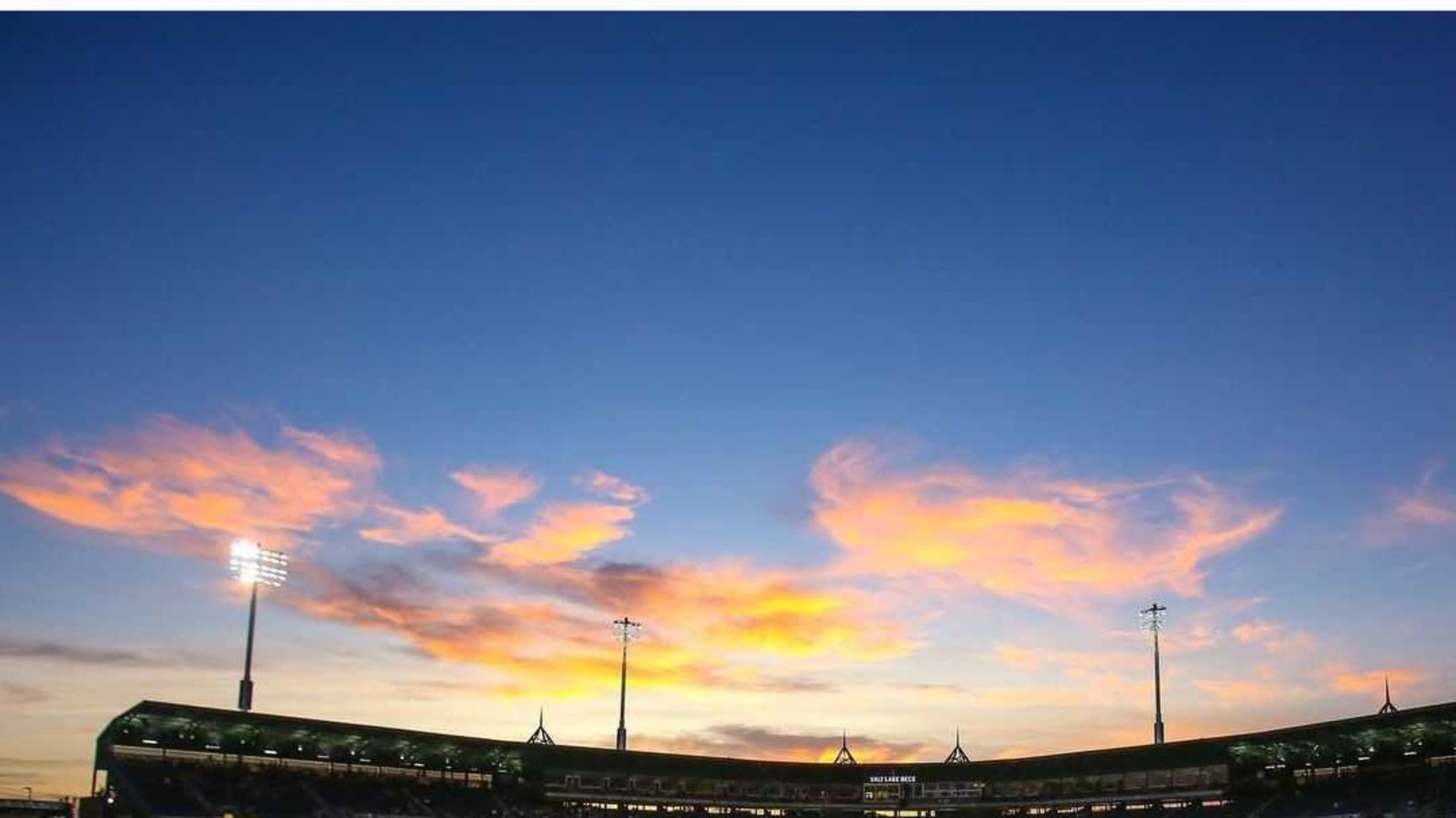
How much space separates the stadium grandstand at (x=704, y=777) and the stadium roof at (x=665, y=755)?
0.16 m

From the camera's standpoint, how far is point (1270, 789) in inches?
3676

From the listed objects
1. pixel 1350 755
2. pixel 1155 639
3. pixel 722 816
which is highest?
pixel 1155 639

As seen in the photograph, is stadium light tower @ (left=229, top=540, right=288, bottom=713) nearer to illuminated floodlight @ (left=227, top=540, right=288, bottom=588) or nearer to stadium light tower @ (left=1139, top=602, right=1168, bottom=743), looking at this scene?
illuminated floodlight @ (left=227, top=540, right=288, bottom=588)

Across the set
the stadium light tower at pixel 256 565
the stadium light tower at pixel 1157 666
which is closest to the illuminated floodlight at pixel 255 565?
the stadium light tower at pixel 256 565

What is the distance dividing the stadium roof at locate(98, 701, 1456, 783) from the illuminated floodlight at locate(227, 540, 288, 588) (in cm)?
879

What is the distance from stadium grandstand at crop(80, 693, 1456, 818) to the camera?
264 feet

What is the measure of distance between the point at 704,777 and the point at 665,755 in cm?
417

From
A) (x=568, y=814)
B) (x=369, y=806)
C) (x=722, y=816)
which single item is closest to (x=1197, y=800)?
(x=722, y=816)

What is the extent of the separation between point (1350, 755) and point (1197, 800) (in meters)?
12.3

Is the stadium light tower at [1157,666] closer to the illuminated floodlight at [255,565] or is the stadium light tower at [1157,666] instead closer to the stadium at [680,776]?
the stadium at [680,776]

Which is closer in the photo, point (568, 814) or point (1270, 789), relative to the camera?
point (1270, 789)

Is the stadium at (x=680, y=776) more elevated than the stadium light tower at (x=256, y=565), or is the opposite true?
the stadium light tower at (x=256, y=565)

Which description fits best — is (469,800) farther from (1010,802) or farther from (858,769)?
(1010,802)

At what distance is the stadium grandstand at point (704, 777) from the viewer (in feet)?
264
